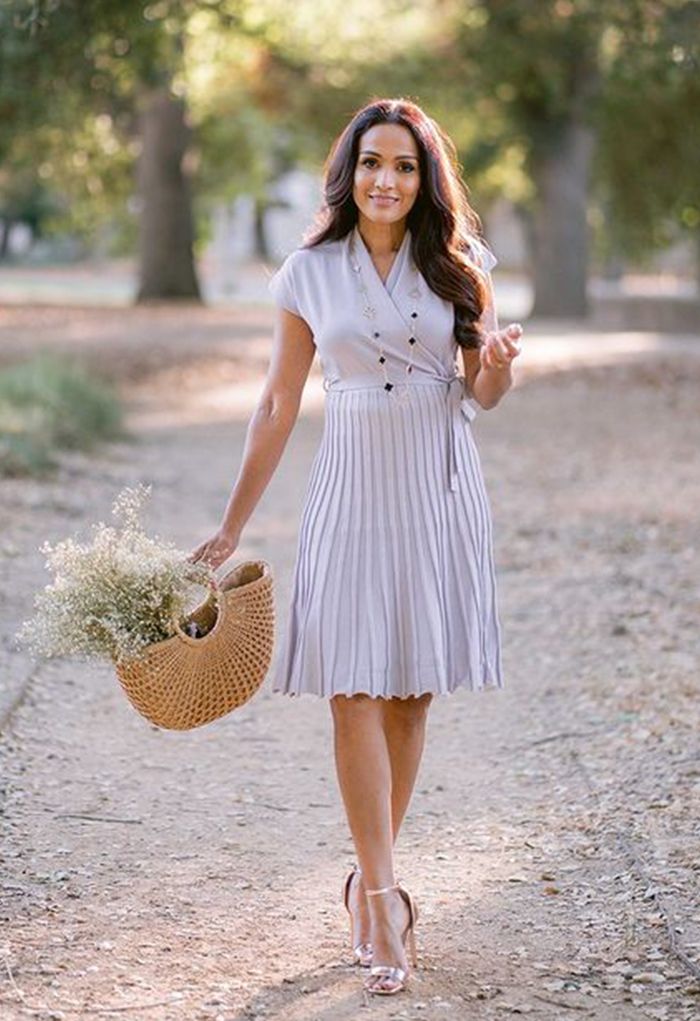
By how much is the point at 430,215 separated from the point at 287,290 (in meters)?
0.37

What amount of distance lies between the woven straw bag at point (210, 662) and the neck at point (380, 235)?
2.60ft

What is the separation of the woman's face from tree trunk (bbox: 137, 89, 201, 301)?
2911 cm

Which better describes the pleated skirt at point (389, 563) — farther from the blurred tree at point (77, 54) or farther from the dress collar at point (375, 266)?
the blurred tree at point (77, 54)

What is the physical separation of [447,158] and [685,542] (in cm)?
635

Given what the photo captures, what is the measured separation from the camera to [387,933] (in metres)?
4.46

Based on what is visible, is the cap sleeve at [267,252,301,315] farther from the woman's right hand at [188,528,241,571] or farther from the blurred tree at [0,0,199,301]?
the blurred tree at [0,0,199,301]

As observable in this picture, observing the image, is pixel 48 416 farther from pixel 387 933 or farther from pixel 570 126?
pixel 570 126

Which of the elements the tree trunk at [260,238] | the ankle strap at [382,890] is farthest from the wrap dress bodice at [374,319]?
the tree trunk at [260,238]

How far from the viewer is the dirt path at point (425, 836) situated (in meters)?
4.52

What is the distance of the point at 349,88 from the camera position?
3434 centimetres

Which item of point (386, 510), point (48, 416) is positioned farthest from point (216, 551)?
point (48, 416)

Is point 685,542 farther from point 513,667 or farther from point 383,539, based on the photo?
point 383,539

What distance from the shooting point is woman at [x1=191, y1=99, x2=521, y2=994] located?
4.48 metres

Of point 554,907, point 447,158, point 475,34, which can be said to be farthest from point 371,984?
point 475,34
